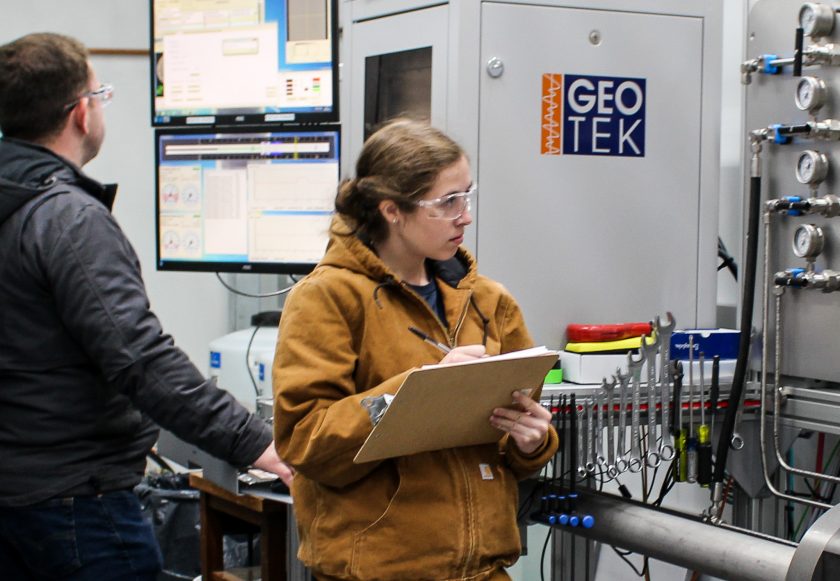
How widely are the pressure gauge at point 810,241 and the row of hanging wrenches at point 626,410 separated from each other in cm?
27

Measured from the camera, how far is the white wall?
4.54m

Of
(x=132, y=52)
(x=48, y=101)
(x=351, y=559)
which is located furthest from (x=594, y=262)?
(x=132, y=52)

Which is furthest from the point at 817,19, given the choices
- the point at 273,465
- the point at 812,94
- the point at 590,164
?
the point at 273,465

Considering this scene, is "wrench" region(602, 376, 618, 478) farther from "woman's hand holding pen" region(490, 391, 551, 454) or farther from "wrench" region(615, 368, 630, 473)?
"woman's hand holding pen" region(490, 391, 551, 454)

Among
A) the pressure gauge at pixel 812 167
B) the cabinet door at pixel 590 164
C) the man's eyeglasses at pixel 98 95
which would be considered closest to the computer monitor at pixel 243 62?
the cabinet door at pixel 590 164

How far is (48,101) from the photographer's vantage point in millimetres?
1916

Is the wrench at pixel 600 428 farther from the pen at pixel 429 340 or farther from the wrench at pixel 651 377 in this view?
the pen at pixel 429 340

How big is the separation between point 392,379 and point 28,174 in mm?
763

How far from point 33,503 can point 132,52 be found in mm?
3146

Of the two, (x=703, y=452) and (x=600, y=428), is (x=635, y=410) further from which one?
(x=703, y=452)

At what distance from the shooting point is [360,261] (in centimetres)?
162

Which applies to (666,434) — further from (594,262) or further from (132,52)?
(132,52)

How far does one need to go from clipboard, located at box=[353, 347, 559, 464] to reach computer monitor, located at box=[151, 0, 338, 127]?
4.10 feet

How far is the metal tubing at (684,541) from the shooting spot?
5.57ft
